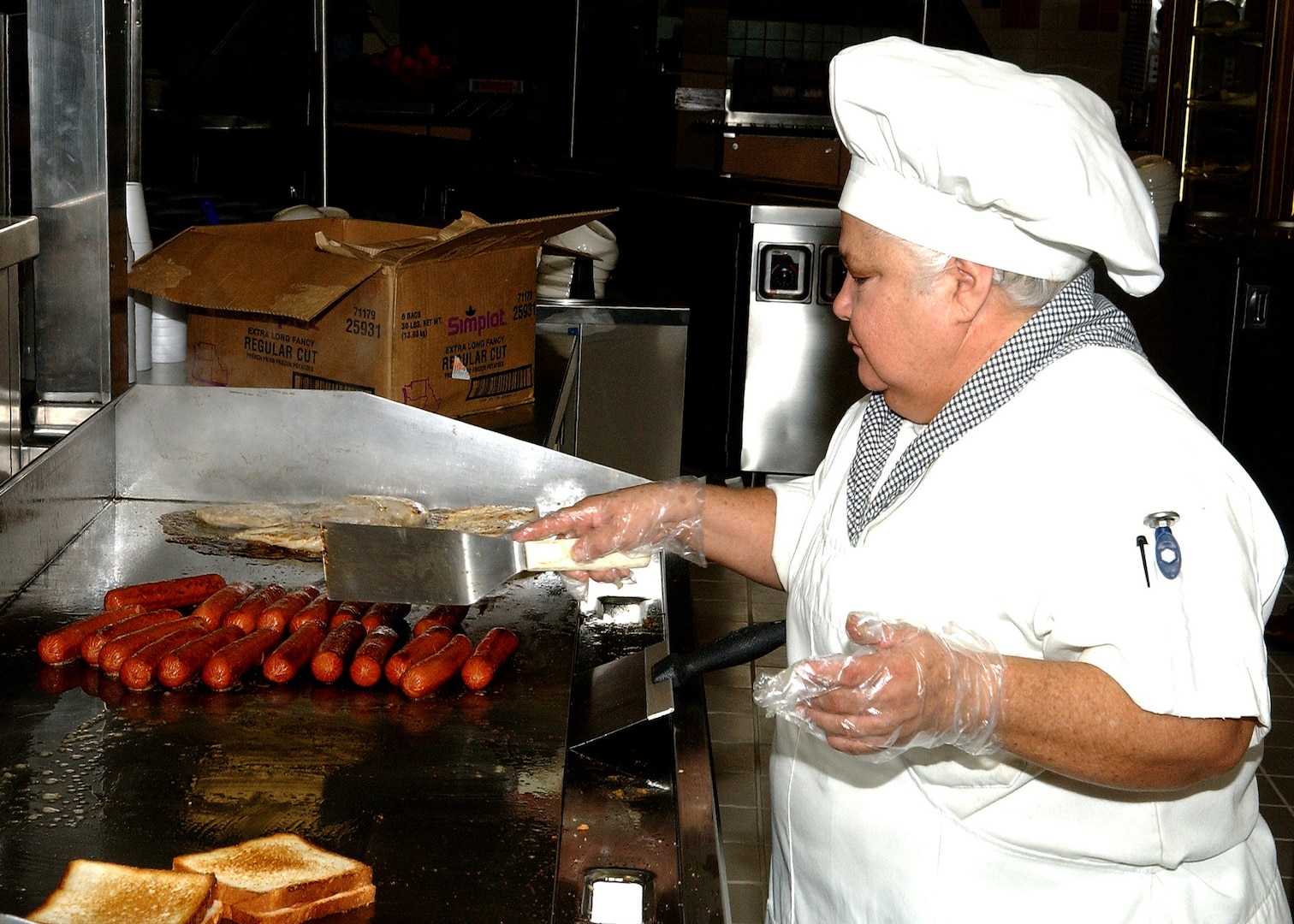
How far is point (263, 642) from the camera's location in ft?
6.41

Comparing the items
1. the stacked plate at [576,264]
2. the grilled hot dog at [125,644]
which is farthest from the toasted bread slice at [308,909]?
the stacked plate at [576,264]

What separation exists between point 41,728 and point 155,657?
7.5 inches

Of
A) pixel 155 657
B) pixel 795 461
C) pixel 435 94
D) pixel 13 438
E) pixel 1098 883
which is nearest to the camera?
pixel 1098 883

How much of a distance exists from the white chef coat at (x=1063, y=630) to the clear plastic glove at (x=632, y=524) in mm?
259

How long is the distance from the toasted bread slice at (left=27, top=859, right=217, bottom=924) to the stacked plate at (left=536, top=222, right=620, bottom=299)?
11.0 ft

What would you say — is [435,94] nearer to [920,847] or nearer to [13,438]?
[13,438]

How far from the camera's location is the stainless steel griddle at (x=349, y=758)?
1.42m

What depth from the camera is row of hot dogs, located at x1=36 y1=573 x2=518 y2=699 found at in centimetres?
187

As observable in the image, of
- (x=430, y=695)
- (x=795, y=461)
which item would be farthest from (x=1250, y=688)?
(x=795, y=461)

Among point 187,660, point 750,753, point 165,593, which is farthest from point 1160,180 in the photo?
point 187,660

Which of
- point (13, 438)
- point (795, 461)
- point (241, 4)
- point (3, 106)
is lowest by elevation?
point (795, 461)

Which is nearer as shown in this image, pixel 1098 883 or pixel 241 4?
pixel 1098 883

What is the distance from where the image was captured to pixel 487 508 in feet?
8.67

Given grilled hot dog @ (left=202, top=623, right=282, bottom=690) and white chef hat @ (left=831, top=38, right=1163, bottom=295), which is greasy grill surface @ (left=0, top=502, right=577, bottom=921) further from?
white chef hat @ (left=831, top=38, right=1163, bottom=295)
